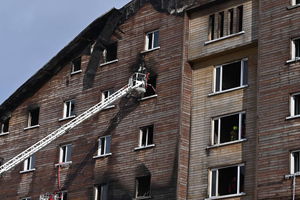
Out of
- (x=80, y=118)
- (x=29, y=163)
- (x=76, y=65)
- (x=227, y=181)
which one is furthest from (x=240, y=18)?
(x=29, y=163)

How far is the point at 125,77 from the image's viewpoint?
192 feet

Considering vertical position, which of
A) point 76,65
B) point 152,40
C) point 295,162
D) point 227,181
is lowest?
point 227,181

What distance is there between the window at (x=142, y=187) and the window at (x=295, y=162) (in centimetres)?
1067

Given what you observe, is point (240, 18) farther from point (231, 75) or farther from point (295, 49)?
point (295, 49)

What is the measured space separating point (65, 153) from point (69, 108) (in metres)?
3.47

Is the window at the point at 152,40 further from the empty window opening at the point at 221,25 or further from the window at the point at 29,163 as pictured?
the window at the point at 29,163

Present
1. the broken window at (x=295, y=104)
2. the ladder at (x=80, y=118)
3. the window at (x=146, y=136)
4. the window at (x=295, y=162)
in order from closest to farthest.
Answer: the window at (x=295, y=162) → the broken window at (x=295, y=104) → the window at (x=146, y=136) → the ladder at (x=80, y=118)

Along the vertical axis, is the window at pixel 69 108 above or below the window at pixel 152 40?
below

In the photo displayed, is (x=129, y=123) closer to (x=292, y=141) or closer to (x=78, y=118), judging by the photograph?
(x=78, y=118)

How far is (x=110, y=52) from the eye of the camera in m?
61.2

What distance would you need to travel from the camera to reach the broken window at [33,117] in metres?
65.0

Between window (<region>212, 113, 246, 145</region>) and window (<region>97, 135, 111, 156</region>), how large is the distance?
8.61m

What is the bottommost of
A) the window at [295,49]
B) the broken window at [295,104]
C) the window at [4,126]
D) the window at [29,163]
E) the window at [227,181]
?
the window at [227,181]

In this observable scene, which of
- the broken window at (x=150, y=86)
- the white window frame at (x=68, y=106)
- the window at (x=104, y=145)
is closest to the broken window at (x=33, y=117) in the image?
the white window frame at (x=68, y=106)
